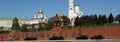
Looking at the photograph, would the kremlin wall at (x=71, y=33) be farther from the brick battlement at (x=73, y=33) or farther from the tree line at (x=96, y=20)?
the tree line at (x=96, y=20)

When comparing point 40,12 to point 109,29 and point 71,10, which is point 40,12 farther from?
point 109,29

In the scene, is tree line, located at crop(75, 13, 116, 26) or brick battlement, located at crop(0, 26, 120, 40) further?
tree line, located at crop(75, 13, 116, 26)

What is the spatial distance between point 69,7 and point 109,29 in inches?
2031

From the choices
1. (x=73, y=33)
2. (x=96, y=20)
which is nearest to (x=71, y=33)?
(x=73, y=33)

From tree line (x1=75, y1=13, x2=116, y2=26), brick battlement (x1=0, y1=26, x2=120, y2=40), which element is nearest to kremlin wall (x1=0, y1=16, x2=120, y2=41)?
brick battlement (x1=0, y1=26, x2=120, y2=40)

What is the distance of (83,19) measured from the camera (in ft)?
234

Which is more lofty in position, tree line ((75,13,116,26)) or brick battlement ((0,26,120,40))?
tree line ((75,13,116,26))

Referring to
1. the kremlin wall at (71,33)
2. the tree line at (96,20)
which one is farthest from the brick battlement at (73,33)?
the tree line at (96,20)

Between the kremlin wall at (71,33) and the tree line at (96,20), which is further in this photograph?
the tree line at (96,20)

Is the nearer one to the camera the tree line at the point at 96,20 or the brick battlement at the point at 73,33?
the brick battlement at the point at 73,33

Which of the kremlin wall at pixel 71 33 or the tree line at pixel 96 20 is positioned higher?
the tree line at pixel 96 20

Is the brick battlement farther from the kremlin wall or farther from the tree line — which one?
the tree line

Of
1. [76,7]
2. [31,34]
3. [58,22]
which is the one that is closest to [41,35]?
[31,34]

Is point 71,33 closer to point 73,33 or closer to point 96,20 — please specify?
point 73,33
